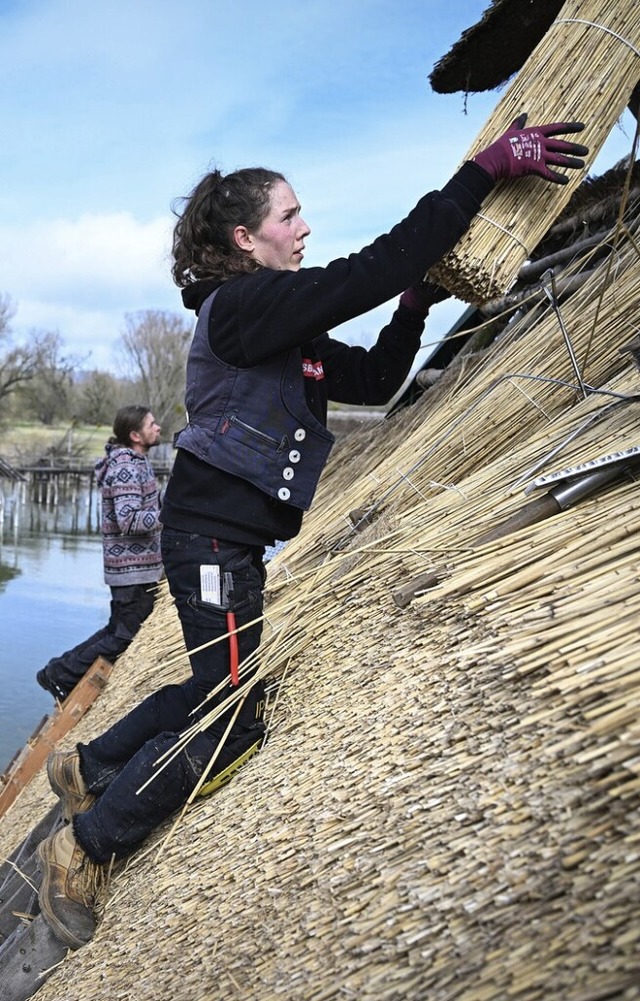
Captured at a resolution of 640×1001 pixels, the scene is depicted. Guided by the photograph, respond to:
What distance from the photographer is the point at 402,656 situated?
1976 mm

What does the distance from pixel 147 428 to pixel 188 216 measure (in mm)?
2602

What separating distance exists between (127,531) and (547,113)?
3.14 metres

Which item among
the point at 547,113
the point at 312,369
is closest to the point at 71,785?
the point at 312,369

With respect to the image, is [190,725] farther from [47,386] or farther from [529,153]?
[47,386]

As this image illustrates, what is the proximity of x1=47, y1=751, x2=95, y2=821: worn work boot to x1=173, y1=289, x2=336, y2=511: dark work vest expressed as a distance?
97 cm

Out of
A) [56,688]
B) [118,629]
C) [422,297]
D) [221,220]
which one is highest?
[221,220]

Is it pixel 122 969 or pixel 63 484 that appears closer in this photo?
pixel 122 969

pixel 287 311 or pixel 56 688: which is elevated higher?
pixel 287 311

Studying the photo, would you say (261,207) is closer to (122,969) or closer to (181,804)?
(181,804)

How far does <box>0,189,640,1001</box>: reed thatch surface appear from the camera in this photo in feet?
4.00

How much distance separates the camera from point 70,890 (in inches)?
91.7

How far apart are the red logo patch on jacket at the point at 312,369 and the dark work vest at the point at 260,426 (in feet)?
0.17

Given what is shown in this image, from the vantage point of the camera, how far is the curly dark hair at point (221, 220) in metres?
2.40

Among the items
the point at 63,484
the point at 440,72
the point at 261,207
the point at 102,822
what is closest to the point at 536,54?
the point at 261,207
